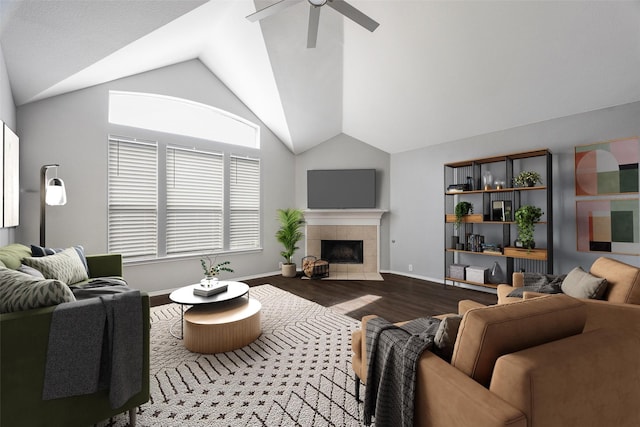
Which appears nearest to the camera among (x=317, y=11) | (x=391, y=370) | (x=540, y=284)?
(x=391, y=370)

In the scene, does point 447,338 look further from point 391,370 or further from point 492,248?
point 492,248

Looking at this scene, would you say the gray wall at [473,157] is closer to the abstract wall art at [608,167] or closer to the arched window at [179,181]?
the abstract wall art at [608,167]

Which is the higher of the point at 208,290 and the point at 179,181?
the point at 179,181

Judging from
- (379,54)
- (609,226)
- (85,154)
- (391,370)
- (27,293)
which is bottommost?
(391,370)

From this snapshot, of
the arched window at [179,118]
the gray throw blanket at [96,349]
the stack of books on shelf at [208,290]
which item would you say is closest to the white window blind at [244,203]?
the arched window at [179,118]

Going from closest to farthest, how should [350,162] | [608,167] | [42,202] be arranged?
[42,202], [608,167], [350,162]

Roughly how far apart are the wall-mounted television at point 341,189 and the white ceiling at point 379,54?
1243 millimetres

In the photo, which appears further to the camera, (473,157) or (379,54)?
(473,157)

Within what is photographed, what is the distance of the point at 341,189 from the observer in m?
6.06

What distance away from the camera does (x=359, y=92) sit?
471cm

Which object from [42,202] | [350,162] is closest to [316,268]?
[350,162]

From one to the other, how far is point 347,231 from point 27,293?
510 cm

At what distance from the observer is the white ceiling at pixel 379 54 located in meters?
2.70

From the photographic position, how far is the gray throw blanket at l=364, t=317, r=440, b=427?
1268 mm
